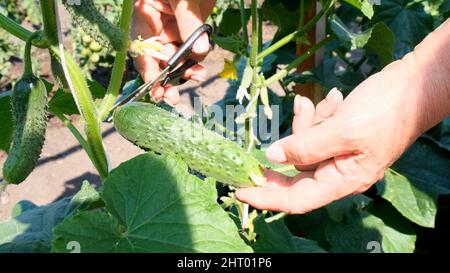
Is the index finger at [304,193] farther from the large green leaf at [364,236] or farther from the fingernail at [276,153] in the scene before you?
the large green leaf at [364,236]

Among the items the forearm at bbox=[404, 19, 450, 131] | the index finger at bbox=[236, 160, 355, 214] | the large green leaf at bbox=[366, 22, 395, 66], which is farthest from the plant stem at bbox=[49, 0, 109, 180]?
the large green leaf at bbox=[366, 22, 395, 66]

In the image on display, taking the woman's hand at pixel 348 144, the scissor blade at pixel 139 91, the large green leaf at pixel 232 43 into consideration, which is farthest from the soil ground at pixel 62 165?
the woman's hand at pixel 348 144

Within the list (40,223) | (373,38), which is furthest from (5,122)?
(373,38)

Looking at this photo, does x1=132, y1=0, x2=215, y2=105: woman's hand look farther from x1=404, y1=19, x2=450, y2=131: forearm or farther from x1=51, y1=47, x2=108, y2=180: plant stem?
x1=404, y1=19, x2=450, y2=131: forearm

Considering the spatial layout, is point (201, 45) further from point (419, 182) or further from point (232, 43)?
point (419, 182)
